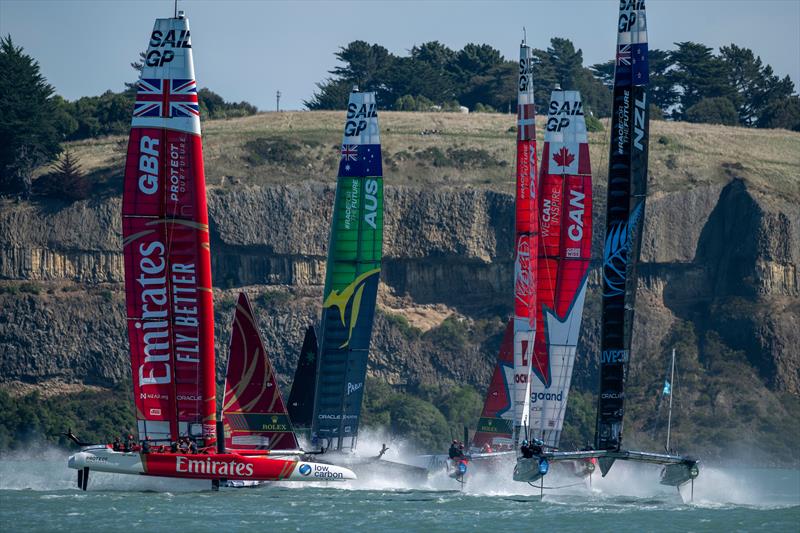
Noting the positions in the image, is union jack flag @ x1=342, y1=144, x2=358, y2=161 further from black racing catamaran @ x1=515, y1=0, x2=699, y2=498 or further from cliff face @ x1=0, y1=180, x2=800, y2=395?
cliff face @ x1=0, y1=180, x2=800, y2=395

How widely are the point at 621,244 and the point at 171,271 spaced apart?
10.7 metres

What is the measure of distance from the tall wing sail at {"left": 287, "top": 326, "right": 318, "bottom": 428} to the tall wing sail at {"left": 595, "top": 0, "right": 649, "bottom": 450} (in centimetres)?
1206

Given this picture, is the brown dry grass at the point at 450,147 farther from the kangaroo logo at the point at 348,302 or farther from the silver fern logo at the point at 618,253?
the silver fern logo at the point at 618,253

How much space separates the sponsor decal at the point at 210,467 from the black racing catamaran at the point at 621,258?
680 centimetres

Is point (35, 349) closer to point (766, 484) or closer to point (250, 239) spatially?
point (250, 239)

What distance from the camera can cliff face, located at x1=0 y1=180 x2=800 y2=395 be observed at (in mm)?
79250

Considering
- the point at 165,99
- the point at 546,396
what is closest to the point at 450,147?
the point at 546,396

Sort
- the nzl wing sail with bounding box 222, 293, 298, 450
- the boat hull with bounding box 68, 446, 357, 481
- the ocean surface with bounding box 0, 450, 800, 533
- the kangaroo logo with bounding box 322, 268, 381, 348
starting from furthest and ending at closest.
→ the kangaroo logo with bounding box 322, 268, 381, 348
the nzl wing sail with bounding box 222, 293, 298, 450
the boat hull with bounding box 68, 446, 357, 481
the ocean surface with bounding box 0, 450, 800, 533

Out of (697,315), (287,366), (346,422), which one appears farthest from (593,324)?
(346,422)

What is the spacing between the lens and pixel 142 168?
3966 centimetres

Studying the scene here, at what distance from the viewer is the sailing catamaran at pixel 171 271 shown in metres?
39.8

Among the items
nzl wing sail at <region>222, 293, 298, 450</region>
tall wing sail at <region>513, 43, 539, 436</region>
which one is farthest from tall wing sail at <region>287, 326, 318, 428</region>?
tall wing sail at <region>513, 43, 539, 436</region>

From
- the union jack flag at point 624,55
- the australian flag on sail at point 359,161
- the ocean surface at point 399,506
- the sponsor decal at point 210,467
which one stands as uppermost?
the union jack flag at point 624,55

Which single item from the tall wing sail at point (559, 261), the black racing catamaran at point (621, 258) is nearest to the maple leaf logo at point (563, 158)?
the tall wing sail at point (559, 261)
